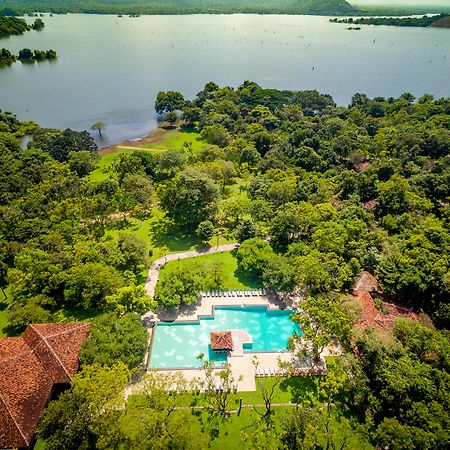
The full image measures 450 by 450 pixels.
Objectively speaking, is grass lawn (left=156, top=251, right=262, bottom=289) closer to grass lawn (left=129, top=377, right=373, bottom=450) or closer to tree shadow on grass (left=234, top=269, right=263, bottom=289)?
tree shadow on grass (left=234, top=269, right=263, bottom=289)

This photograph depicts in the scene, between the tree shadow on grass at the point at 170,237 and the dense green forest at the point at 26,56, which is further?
the dense green forest at the point at 26,56

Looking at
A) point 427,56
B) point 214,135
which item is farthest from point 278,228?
point 427,56

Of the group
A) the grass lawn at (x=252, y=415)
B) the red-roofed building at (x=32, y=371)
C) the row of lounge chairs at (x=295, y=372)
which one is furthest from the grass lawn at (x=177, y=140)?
the grass lawn at (x=252, y=415)

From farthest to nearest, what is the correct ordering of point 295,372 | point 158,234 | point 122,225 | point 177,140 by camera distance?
point 177,140 → point 122,225 → point 158,234 → point 295,372

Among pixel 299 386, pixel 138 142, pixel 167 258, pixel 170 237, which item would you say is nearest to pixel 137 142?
pixel 138 142

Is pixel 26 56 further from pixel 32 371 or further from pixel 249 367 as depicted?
pixel 249 367

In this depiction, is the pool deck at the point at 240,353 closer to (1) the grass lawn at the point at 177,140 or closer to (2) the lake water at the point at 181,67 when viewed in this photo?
(1) the grass lawn at the point at 177,140

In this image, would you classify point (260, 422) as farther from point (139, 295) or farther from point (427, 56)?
point (427, 56)
